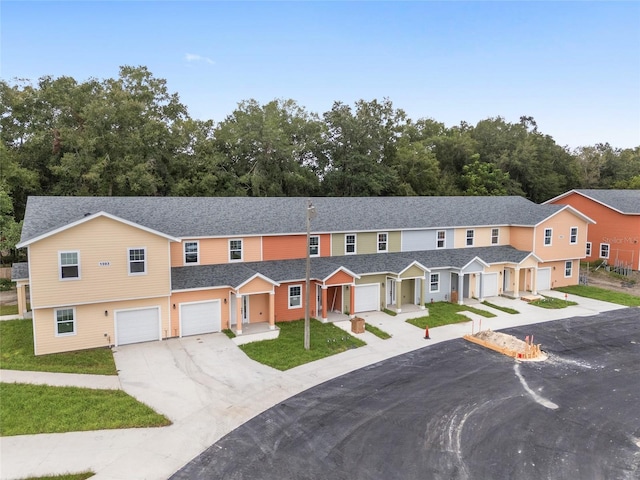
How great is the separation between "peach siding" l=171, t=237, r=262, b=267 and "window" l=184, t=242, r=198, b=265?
17 cm

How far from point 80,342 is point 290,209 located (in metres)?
14.3

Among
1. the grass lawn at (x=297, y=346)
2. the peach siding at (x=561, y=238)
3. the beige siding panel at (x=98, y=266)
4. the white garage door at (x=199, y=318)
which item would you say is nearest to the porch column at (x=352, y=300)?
the grass lawn at (x=297, y=346)

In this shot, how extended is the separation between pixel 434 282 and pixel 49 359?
71.7 feet

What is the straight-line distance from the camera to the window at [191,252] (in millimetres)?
23359

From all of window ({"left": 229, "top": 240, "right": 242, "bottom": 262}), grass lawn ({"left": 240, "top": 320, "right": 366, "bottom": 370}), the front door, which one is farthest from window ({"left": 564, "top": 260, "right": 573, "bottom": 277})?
window ({"left": 229, "top": 240, "right": 242, "bottom": 262})

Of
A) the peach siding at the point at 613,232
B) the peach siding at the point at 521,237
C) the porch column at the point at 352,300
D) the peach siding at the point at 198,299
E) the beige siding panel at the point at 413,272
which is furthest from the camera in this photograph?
the peach siding at the point at 613,232

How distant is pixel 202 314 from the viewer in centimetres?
2181

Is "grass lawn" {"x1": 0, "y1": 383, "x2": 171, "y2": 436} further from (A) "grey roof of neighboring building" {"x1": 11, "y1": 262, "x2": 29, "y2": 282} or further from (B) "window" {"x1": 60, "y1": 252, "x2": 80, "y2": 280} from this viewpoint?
(A) "grey roof of neighboring building" {"x1": 11, "y1": 262, "x2": 29, "y2": 282}

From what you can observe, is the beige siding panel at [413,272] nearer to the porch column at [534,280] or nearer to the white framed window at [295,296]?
the white framed window at [295,296]

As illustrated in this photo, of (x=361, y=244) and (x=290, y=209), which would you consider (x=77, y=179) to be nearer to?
(x=290, y=209)

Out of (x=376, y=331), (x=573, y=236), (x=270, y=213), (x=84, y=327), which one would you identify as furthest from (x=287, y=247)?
(x=573, y=236)

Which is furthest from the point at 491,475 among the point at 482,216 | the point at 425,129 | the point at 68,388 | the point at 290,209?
the point at 425,129

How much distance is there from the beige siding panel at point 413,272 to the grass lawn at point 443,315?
89.6 inches

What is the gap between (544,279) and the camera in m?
32.4
